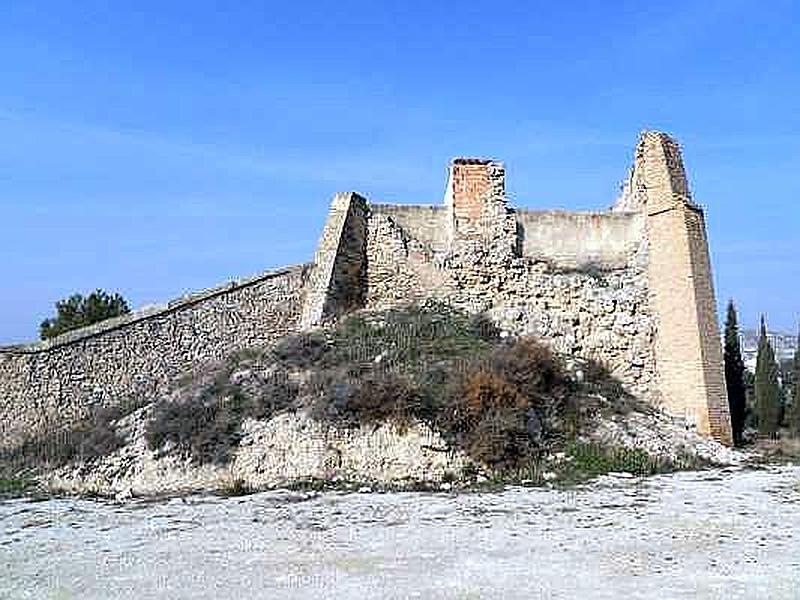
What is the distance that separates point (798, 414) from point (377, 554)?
66.0 feet

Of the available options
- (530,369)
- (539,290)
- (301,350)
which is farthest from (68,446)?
(539,290)

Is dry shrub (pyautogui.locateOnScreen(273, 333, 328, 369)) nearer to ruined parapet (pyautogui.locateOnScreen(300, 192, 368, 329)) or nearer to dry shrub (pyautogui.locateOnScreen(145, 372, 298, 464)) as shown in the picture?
dry shrub (pyautogui.locateOnScreen(145, 372, 298, 464))

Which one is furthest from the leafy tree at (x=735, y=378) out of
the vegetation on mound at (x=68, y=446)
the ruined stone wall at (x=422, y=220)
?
the vegetation on mound at (x=68, y=446)

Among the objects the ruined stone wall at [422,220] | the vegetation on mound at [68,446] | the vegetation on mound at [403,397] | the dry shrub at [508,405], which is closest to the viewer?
the dry shrub at [508,405]

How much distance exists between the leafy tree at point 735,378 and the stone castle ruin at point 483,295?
1.93m

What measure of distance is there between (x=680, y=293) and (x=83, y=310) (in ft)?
48.3

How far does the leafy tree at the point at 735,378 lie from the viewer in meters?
16.2

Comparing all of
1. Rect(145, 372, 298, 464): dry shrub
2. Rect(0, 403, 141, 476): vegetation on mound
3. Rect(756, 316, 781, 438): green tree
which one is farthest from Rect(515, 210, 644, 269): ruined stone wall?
Rect(756, 316, 781, 438): green tree

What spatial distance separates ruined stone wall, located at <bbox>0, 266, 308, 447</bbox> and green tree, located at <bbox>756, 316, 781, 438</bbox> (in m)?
16.6

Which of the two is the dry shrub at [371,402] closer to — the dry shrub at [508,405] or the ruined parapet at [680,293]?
the dry shrub at [508,405]

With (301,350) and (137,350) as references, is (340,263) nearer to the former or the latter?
(301,350)

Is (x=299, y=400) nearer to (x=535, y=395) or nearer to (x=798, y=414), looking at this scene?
(x=535, y=395)

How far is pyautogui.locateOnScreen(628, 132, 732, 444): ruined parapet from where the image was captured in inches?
553

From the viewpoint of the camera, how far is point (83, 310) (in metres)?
20.2
